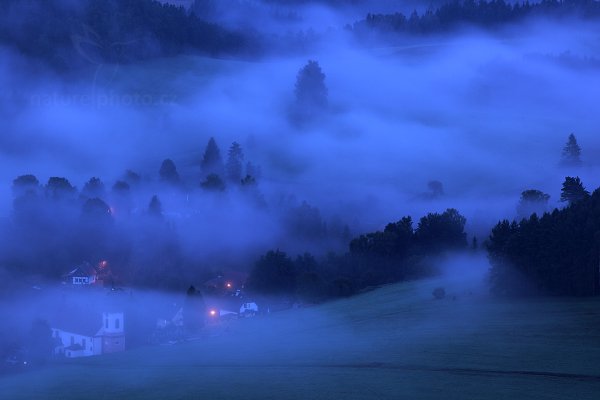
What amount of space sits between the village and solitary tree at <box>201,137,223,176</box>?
31.5 metres

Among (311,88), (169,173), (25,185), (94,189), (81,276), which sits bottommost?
(81,276)

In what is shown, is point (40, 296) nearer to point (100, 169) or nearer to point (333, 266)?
point (333, 266)

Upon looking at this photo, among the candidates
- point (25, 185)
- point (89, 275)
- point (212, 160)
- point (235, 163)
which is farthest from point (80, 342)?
point (212, 160)

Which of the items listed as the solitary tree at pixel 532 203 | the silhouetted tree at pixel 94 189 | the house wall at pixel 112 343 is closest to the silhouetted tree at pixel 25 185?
the silhouetted tree at pixel 94 189

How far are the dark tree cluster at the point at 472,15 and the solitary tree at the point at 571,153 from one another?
2401 inches

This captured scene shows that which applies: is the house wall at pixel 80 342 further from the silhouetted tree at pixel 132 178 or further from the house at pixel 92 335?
the silhouetted tree at pixel 132 178

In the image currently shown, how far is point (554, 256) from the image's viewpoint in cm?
5184

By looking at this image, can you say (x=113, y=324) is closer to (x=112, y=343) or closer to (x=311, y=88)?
(x=112, y=343)

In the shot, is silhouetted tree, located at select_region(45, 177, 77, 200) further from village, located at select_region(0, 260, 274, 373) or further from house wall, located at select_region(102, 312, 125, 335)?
house wall, located at select_region(102, 312, 125, 335)

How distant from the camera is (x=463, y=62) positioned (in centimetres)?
14525

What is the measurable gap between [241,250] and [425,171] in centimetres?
3335

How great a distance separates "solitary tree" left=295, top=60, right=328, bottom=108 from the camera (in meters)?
126

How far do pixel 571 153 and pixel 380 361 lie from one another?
68.1 meters

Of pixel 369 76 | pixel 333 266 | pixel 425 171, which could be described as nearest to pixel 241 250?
pixel 333 266
